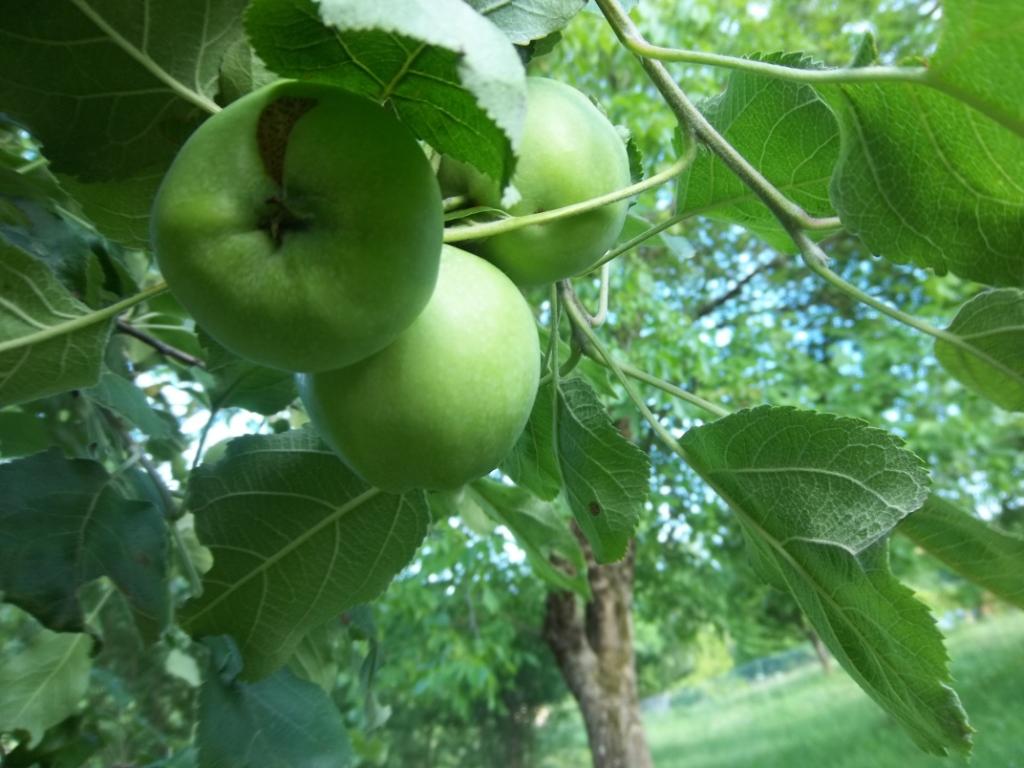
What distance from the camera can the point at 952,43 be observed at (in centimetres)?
→ 45

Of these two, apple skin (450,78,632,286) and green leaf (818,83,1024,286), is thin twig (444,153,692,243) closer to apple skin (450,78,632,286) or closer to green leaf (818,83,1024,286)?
apple skin (450,78,632,286)

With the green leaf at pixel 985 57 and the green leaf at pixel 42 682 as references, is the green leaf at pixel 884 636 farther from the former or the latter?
the green leaf at pixel 42 682

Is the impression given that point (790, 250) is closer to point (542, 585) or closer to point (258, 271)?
point (258, 271)

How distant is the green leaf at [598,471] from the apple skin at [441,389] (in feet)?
0.68

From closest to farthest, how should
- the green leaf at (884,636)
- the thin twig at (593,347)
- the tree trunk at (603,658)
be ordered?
the green leaf at (884,636), the thin twig at (593,347), the tree trunk at (603,658)

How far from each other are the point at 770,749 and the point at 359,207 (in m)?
9.06

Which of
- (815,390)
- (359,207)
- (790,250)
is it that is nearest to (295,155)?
(359,207)

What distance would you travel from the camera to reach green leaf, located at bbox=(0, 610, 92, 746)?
3.49ft

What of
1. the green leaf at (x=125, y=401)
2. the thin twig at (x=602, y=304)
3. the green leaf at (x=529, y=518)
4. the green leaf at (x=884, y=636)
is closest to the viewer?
the green leaf at (x=884, y=636)

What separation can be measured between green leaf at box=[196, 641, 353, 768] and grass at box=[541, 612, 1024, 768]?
3299 millimetres

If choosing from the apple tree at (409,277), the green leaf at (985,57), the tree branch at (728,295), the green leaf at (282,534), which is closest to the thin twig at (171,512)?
the apple tree at (409,277)

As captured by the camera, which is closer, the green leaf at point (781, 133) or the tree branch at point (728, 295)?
the green leaf at point (781, 133)

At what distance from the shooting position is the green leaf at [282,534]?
77cm

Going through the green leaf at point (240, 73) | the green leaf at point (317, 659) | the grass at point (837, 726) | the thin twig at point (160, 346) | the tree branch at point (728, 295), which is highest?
the green leaf at point (240, 73)
